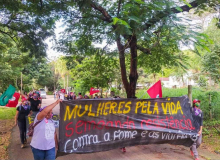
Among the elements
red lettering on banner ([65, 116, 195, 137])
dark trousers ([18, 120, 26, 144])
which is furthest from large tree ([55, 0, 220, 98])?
dark trousers ([18, 120, 26, 144])

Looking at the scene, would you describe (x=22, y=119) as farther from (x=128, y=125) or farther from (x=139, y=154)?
(x=139, y=154)

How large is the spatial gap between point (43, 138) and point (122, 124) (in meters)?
2.24

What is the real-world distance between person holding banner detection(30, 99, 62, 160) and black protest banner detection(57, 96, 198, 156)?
0.59 meters

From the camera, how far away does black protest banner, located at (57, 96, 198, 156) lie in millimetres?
4434

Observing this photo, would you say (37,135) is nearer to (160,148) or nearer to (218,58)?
(160,148)

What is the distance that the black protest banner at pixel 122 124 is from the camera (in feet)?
14.5

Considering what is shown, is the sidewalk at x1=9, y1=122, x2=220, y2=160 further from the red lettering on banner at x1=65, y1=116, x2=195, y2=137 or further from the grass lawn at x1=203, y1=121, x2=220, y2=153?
the red lettering on banner at x1=65, y1=116, x2=195, y2=137

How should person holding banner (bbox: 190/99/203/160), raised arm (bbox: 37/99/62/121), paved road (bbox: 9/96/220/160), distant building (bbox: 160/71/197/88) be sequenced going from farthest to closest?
distant building (bbox: 160/71/197/88), person holding banner (bbox: 190/99/203/160), paved road (bbox: 9/96/220/160), raised arm (bbox: 37/99/62/121)

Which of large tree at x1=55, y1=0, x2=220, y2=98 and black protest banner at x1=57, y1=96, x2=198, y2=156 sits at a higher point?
large tree at x1=55, y1=0, x2=220, y2=98

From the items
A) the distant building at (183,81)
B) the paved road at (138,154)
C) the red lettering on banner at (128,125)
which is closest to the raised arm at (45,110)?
the red lettering on banner at (128,125)

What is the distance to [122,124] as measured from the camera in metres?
5.21

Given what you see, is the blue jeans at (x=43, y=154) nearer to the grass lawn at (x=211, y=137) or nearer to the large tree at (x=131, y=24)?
the large tree at (x=131, y=24)

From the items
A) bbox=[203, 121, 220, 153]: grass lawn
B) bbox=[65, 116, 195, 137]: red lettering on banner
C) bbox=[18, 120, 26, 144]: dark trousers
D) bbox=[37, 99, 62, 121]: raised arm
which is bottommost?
bbox=[203, 121, 220, 153]: grass lawn

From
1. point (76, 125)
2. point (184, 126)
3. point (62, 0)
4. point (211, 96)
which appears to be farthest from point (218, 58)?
point (76, 125)
